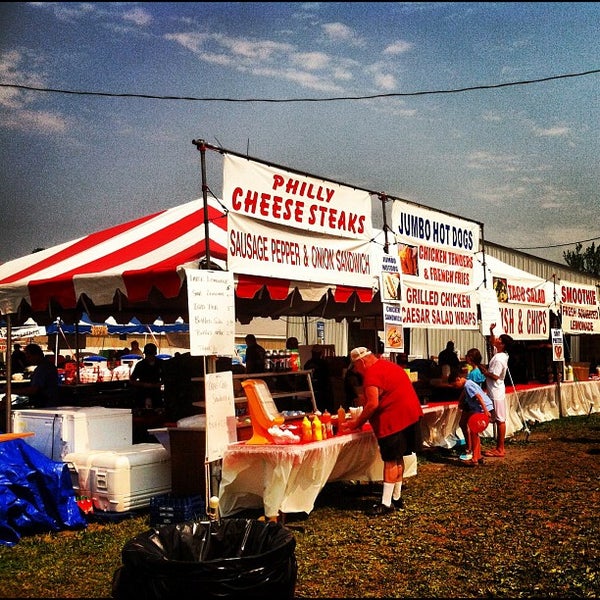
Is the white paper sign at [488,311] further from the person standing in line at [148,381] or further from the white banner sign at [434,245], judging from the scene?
the person standing in line at [148,381]

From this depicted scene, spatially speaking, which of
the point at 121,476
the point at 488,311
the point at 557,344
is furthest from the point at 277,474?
the point at 557,344

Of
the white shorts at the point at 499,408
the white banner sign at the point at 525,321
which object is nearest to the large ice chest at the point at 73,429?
the white shorts at the point at 499,408

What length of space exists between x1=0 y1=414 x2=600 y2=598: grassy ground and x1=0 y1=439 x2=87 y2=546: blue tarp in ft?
0.43

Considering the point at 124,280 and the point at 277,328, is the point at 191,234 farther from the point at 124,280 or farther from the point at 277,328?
the point at 277,328

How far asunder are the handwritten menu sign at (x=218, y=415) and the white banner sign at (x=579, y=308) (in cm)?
1010

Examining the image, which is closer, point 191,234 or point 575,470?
point 191,234

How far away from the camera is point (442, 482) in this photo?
28.6ft

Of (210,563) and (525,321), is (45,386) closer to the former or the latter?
(210,563)

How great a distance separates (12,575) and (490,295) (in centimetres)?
808

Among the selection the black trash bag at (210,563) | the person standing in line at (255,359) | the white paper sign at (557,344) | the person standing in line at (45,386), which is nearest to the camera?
the black trash bag at (210,563)

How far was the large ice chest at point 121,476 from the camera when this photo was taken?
678cm

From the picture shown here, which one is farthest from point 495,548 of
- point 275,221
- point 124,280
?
point 124,280

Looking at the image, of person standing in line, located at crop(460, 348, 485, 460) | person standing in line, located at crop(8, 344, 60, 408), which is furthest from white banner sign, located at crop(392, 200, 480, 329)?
person standing in line, located at crop(8, 344, 60, 408)

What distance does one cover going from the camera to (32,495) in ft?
20.9
